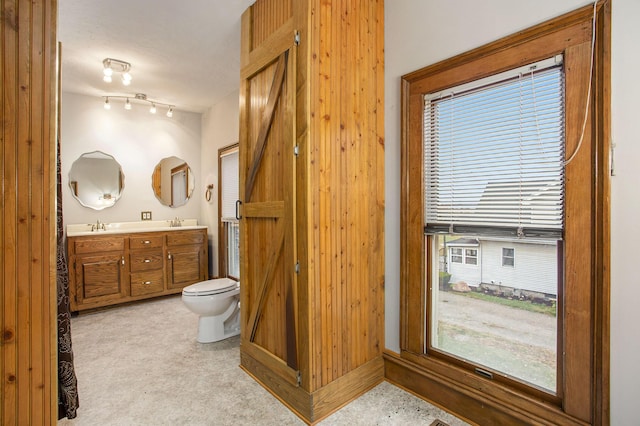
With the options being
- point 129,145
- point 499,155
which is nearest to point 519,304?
point 499,155

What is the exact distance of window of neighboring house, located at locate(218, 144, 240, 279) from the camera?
14.4 ft

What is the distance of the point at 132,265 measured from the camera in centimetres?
392

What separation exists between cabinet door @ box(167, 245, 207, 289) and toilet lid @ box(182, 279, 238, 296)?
1513 millimetres

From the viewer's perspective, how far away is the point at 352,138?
201 centimetres

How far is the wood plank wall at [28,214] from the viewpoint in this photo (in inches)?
44.7

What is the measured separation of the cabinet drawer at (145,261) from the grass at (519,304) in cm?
380

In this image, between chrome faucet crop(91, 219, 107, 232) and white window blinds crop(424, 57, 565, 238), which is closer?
white window blinds crop(424, 57, 565, 238)

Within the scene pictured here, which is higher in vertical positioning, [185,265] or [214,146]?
[214,146]

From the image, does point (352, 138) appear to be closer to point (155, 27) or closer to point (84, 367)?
point (155, 27)

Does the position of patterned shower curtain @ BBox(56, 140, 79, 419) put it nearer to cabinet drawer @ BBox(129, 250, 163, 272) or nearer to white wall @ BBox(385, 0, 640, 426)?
white wall @ BBox(385, 0, 640, 426)

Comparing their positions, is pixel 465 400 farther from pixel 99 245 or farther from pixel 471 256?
pixel 99 245

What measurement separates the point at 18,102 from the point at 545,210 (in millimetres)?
2323

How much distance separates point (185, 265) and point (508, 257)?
399 centimetres

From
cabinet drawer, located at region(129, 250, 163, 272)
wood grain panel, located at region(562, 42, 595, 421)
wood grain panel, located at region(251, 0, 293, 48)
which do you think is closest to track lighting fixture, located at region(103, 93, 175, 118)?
cabinet drawer, located at region(129, 250, 163, 272)
